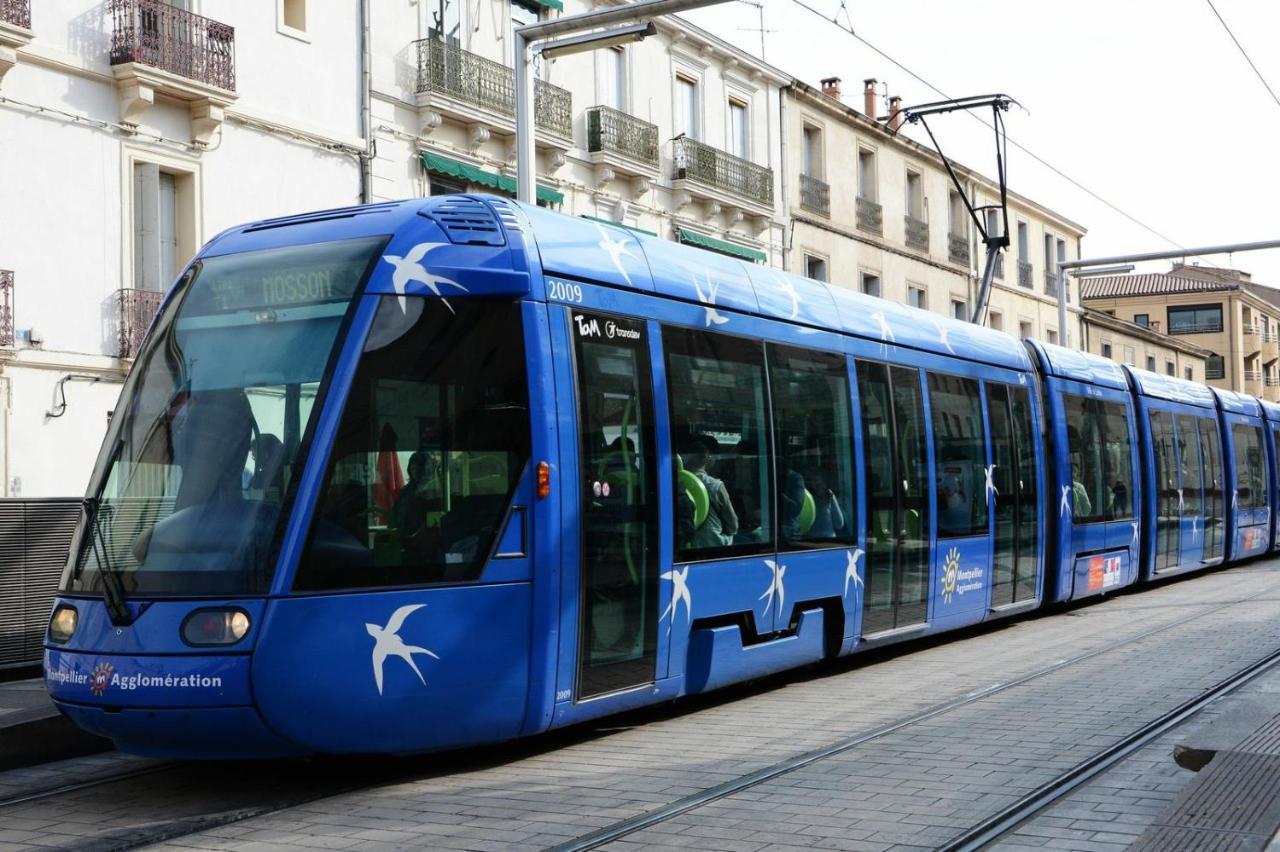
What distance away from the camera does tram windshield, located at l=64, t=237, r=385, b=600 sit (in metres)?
6.78

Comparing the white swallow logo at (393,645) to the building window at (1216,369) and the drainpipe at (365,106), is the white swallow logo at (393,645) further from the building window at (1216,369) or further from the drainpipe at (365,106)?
the building window at (1216,369)

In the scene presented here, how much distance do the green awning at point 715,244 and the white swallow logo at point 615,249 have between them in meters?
18.0

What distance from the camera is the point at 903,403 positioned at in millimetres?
11883

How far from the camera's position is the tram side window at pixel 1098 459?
52.1 ft

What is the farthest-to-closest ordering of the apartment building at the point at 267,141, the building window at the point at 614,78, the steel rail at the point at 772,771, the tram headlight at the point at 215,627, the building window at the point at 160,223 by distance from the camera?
the building window at the point at 614,78
the building window at the point at 160,223
the apartment building at the point at 267,141
the tram headlight at the point at 215,627
the steel rail at the point at 772,771

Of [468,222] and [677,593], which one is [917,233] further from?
[468,222]

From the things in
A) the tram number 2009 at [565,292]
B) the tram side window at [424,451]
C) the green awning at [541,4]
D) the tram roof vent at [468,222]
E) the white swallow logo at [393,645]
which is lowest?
the white swallow logo at [393,645]

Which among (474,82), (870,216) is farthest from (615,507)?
(870,216)

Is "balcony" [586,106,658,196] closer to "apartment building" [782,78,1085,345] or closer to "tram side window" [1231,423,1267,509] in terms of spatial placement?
"apartment building" [782,78,1085,345]

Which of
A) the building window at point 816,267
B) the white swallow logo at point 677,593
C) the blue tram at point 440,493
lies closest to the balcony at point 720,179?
the building window at point 816,267

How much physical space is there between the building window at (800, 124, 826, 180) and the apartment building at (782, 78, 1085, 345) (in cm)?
2

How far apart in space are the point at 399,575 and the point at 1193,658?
23.4 feet

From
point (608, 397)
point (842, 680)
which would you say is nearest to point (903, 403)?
point (842, 680)

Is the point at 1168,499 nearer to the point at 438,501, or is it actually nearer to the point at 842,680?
the point at 842,680
